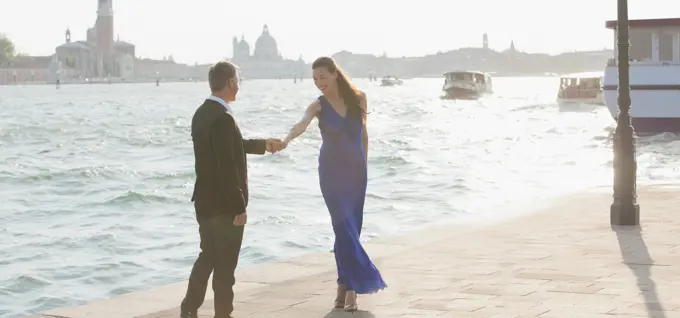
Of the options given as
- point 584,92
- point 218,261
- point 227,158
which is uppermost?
point 227,158

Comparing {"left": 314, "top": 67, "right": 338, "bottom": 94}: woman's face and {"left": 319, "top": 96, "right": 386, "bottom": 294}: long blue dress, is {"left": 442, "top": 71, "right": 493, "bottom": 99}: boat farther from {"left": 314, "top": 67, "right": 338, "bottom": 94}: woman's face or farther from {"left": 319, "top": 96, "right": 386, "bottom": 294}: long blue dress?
{"left": 314, "top": 67, "right": 338, "bottom": 94}: woman's face

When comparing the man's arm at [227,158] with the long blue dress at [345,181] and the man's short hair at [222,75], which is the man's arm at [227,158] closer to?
the man's short hair at [222,75]

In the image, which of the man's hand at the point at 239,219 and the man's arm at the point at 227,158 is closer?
the man's arm at the point at 227,158

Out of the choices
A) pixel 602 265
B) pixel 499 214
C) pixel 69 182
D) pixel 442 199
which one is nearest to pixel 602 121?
pixel 69 182

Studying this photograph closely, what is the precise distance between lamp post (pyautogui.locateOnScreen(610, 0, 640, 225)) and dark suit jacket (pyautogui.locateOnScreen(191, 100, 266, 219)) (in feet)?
18.7

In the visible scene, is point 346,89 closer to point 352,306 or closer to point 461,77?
point 352,306

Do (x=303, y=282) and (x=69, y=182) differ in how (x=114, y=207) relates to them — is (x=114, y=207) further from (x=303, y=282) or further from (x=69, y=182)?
(x=303, y=282)

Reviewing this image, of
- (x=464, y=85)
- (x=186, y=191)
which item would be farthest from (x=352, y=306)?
(x=464, y=85)

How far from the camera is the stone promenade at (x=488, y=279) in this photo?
724 centimetres

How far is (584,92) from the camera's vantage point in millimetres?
67438

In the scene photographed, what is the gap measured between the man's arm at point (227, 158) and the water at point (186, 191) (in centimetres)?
490

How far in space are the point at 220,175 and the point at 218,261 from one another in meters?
0.49

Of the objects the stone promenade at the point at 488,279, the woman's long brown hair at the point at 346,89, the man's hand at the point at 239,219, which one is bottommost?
the stone promenade at the point at 488,279

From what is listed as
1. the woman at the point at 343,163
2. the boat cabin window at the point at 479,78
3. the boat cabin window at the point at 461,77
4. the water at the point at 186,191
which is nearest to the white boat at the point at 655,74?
the water at the point at 186,191
